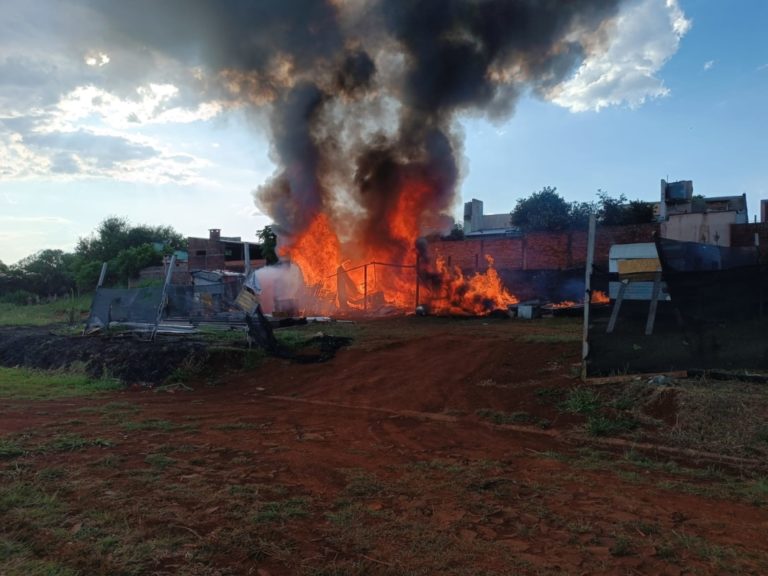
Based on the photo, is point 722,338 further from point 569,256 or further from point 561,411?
point 569,256

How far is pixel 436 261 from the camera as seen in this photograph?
84.4ft

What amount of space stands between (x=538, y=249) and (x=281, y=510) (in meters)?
24.7

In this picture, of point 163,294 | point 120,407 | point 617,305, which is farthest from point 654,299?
point 163,294

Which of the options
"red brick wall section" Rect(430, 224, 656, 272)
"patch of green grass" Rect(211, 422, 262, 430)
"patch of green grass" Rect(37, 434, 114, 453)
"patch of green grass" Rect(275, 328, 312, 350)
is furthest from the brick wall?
"patch of green grass" Rect(37, 434, 114, 453)

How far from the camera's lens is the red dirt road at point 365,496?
3.27 meters

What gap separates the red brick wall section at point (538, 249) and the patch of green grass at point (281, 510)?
22.9 m

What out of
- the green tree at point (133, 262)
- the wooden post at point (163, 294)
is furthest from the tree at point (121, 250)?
the wooden post at point (163, 294)

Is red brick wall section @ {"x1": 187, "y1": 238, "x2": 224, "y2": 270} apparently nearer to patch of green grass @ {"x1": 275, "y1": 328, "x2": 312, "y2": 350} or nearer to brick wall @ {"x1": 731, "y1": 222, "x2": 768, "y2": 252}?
patch of green grass @ {"x1": 275, "y1": 328, "x2": 312, "y2": 350}

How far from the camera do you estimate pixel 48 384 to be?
1061 centimetres

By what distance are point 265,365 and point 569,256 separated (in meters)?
19.1

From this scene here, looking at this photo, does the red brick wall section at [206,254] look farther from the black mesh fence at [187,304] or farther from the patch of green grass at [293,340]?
the patch of green grass at [293,340]

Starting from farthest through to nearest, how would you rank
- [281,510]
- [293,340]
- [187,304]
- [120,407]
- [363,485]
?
[187,304], [293,340], [120,407], [363,485], [281,510]

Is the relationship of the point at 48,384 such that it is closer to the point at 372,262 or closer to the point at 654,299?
the point at 654,299

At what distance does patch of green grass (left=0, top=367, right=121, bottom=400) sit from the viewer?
9508 millimetres
